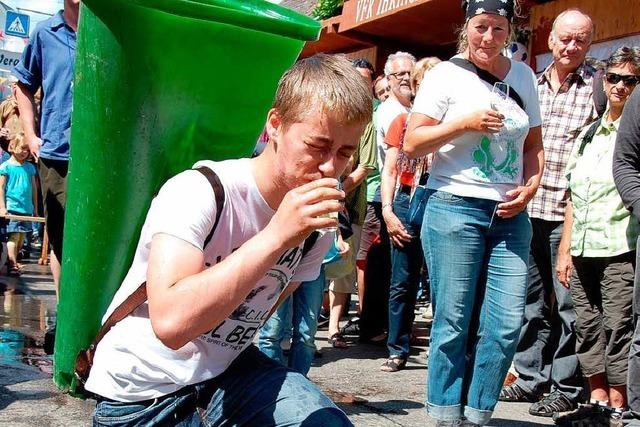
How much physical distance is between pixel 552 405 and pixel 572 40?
1.98 meters

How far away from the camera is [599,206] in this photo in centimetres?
432

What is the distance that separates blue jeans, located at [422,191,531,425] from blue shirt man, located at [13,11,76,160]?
1986mm

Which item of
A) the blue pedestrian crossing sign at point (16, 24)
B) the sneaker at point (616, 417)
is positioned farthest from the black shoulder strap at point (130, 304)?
the blue pedestrian crossing sign at point (16, 24)

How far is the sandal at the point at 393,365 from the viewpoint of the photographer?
5520 millimetres

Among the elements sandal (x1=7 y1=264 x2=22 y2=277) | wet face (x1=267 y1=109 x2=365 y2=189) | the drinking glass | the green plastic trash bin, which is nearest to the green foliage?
sandal (x1=7 y1=264 x2=22 y2=277)

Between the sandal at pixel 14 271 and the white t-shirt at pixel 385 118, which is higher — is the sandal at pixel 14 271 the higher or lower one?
the lower one

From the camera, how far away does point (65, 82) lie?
4516 mm

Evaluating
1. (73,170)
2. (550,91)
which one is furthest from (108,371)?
(550,91)

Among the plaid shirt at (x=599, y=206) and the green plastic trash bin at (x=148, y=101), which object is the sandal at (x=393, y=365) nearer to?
the plaid shirt at (x=599, y=206)

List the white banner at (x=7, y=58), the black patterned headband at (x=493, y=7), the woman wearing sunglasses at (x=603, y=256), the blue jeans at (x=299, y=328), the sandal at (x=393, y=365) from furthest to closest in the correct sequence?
the white banner at (x=7, y=58)
the sandal at (x=393, y=365)
the blue jeans at (x=299, y=328)
the woman wearing sunglasses at (x=603, y=256)
the black patterned headband at (x=493, y=7)

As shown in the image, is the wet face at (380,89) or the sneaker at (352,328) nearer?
the sneaker at (352,328)

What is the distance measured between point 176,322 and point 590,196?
10.0 ft

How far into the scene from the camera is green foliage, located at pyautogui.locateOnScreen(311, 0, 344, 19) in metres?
12.3

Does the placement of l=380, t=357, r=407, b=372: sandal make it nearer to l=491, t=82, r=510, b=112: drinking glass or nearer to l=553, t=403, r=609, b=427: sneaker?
l=553, t=403, r=609, b=427: sneaker
